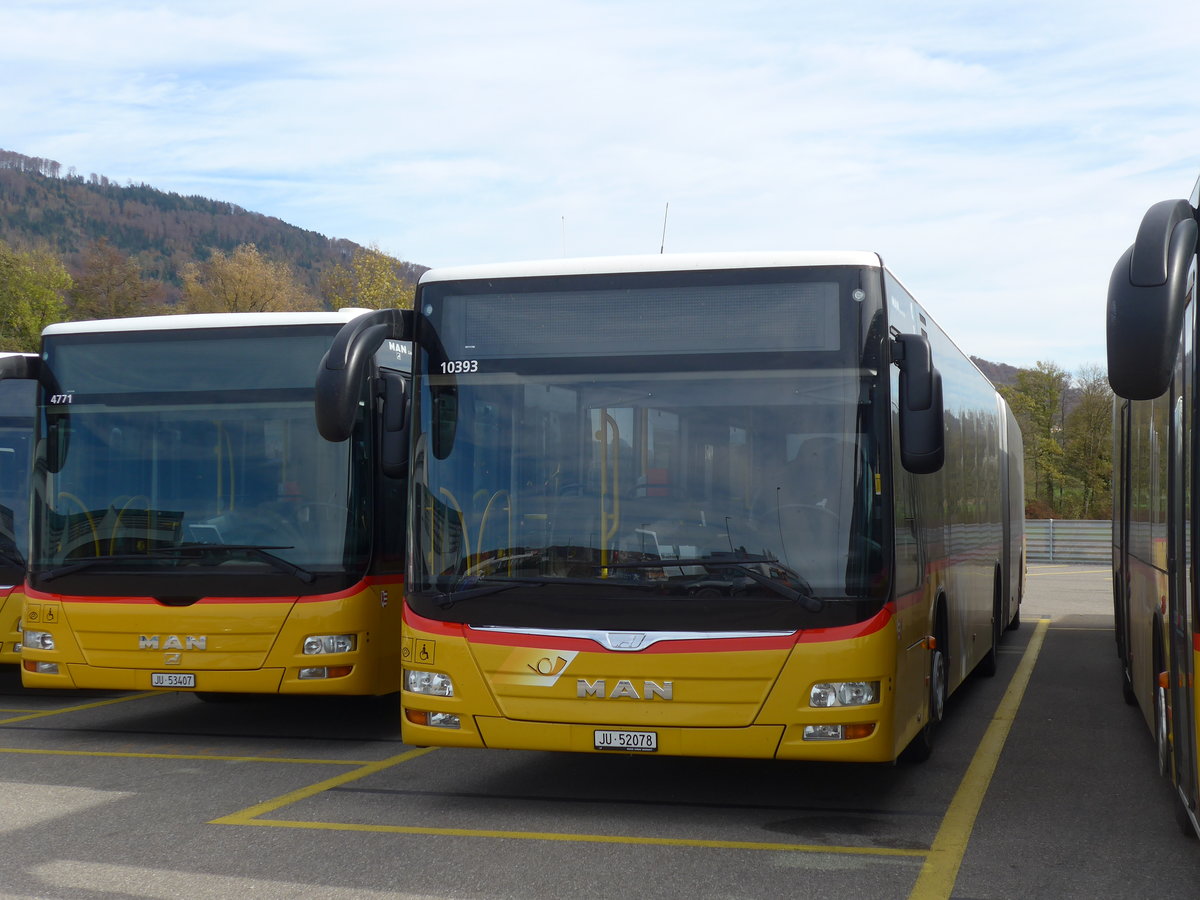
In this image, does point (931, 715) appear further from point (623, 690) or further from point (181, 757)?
point (181, 757)

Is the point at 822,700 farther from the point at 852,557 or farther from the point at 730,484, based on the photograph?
the point at 730,484

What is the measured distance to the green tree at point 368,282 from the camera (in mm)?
62188

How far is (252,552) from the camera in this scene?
364 inches

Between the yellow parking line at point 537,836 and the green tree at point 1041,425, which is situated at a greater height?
the green tree at point 1041,425

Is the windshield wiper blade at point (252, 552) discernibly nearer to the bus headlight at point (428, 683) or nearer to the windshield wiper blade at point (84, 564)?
the windshield wiper blade at point (84, 564)

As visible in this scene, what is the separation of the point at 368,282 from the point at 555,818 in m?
57.6

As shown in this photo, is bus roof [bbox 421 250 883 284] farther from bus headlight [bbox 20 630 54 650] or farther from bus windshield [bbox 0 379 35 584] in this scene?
bus windshield [bbox 0 379 35 584]

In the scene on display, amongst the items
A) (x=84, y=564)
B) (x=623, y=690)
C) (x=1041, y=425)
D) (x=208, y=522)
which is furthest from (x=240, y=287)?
(x=623, y=690)

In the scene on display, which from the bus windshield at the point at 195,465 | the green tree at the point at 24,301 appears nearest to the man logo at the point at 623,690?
the bus windshield at the point at 195,465

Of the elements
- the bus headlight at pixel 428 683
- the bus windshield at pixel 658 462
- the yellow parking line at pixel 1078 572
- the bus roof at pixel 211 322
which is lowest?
the yellow parking line at pixel 1078 572

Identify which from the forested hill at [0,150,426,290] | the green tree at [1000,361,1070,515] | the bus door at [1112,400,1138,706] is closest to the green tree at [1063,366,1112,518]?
the green tree at [1000,361,1070,515]

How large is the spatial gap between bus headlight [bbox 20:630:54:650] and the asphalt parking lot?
67 centimetres

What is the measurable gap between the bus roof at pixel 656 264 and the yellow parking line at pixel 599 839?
9.09 feet

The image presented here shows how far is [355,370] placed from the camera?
712cm
